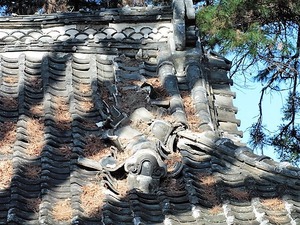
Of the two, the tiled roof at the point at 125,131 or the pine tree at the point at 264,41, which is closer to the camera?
the tiled roof at the point at 125,131

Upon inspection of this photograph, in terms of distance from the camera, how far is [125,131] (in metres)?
5.31

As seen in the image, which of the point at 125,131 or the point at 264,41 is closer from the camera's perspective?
the point at 125,131

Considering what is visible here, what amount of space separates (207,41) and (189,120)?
7.12 metres

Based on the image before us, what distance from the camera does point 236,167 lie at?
200 inches

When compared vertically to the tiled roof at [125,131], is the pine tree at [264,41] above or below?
above

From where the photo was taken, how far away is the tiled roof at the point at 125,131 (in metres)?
4.54

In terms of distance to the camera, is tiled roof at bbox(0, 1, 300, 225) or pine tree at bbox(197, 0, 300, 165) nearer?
tiled roof at bbox(0, 1, 300, 225)

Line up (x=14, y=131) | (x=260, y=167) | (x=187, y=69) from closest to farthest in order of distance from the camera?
(x=260, y=167)
(x=14, y=131)
(x=187, y=69)

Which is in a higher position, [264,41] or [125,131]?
[264,41]

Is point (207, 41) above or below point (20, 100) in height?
above

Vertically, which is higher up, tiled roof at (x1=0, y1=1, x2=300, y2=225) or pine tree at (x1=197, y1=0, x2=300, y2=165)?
pine tree at (x1=197, y1=0, x2=300, y2=165)

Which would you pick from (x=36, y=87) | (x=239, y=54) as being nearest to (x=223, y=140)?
(x=36, y=87)

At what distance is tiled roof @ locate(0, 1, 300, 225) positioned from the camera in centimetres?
454

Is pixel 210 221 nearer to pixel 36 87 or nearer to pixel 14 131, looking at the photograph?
pixel 14 131
